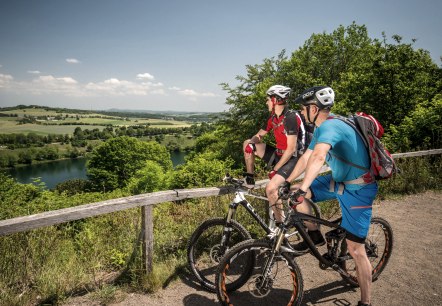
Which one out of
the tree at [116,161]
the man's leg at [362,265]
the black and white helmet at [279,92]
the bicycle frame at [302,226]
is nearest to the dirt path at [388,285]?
the bicycle frame at [302,226]

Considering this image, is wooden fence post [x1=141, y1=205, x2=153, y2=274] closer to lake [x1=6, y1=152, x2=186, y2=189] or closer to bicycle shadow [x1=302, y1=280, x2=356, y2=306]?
bicycle shadow [x1=302, y1=280, x2=356, y2=306]

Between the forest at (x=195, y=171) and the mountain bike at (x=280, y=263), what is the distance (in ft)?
3.52

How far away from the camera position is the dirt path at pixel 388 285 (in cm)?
341

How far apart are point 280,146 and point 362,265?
1.94 m

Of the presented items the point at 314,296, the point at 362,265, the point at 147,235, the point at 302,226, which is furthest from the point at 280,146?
the point at 147,235

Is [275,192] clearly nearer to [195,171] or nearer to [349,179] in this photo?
[349,179]

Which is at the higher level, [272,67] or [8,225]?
[272,67]

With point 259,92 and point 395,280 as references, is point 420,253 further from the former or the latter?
point 259,92

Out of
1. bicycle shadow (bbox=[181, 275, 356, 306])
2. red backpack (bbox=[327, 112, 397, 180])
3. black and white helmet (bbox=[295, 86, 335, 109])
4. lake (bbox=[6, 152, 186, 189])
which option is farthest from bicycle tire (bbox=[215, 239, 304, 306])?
lake (bbox=[6, 152, 186, 189])

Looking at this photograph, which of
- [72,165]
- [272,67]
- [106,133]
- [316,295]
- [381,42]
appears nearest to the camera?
[316,295]

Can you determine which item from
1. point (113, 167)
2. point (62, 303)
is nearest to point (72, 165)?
point (113, 167)

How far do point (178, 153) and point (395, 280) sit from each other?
109 metres

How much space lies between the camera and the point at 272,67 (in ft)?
106

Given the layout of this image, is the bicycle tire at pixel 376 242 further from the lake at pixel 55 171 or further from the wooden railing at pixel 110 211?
the lake at pixel 55 171
